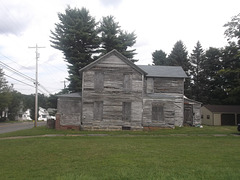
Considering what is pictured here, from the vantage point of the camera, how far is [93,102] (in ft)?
73.4

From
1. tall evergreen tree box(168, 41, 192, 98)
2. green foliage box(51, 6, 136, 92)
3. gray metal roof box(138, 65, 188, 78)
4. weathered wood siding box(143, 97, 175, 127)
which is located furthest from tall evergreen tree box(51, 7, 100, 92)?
tall evergreen tree box(168, 41, 192, 98)

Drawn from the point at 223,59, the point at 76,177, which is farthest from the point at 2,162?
the point at 223,59

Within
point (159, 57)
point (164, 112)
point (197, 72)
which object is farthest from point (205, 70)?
point (164, 112)

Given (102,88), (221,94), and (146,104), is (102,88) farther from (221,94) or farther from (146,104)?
(221,94)

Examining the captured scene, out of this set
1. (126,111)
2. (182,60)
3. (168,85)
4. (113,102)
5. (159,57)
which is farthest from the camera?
(159,57)

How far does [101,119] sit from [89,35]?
18948 mm

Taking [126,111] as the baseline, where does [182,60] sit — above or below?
above

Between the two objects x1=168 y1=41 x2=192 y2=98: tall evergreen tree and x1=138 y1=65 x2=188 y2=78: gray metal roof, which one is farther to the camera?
x1=168 y1=41 x2=192 y2=98: tall evergreen tree

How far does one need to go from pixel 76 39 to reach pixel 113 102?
17950 mm

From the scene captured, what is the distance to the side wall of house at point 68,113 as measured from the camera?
22.7 meters

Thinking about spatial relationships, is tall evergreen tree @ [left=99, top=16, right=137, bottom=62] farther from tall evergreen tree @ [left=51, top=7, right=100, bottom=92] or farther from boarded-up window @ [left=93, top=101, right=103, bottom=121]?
boarded-up window @ [left=93, top=101, right=103, bottom=121]

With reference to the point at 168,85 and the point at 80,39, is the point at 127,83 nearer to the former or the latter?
the point at 168,85

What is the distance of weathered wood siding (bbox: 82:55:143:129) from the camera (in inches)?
877

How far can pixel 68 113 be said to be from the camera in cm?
2288
